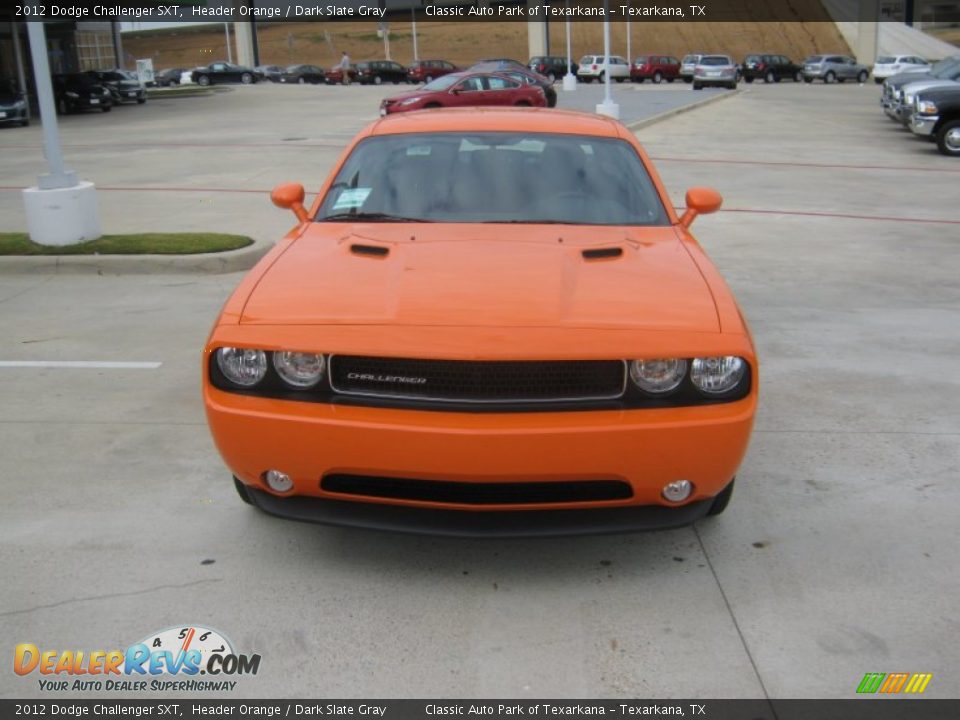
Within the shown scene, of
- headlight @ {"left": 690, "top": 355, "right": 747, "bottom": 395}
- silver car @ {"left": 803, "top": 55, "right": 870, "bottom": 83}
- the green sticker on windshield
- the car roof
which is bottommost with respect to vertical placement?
silver car @ {"left": 803, "top": 55, "right": 870, "bottom": 83}

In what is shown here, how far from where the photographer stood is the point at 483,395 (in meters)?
3.37

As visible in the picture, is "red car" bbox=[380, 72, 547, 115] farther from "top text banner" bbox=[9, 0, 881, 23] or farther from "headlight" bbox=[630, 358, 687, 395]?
"top text banner" bbox=[9, 0, 881, 23]

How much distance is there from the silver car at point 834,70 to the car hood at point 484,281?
5352 cm

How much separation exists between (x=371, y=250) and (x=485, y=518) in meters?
1.27

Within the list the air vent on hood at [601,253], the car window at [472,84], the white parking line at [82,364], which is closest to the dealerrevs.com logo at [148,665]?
the air vent on hood at [601,253]

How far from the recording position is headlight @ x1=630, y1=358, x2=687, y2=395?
11.2ft

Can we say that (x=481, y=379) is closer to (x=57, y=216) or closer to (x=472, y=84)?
(x=57, y=216)

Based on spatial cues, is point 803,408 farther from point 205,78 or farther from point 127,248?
point 205,78

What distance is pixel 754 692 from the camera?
120 inches

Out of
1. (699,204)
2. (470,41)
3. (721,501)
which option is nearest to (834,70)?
(699,204)

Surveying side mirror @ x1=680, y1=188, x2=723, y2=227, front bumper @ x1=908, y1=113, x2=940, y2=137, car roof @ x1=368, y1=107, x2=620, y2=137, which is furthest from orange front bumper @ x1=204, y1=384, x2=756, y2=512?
front bumper @ x1=908, y1=113, x2=940, y2=137

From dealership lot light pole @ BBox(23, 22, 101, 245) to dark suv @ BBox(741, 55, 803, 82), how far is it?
50.2m

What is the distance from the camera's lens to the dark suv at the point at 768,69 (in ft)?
177
